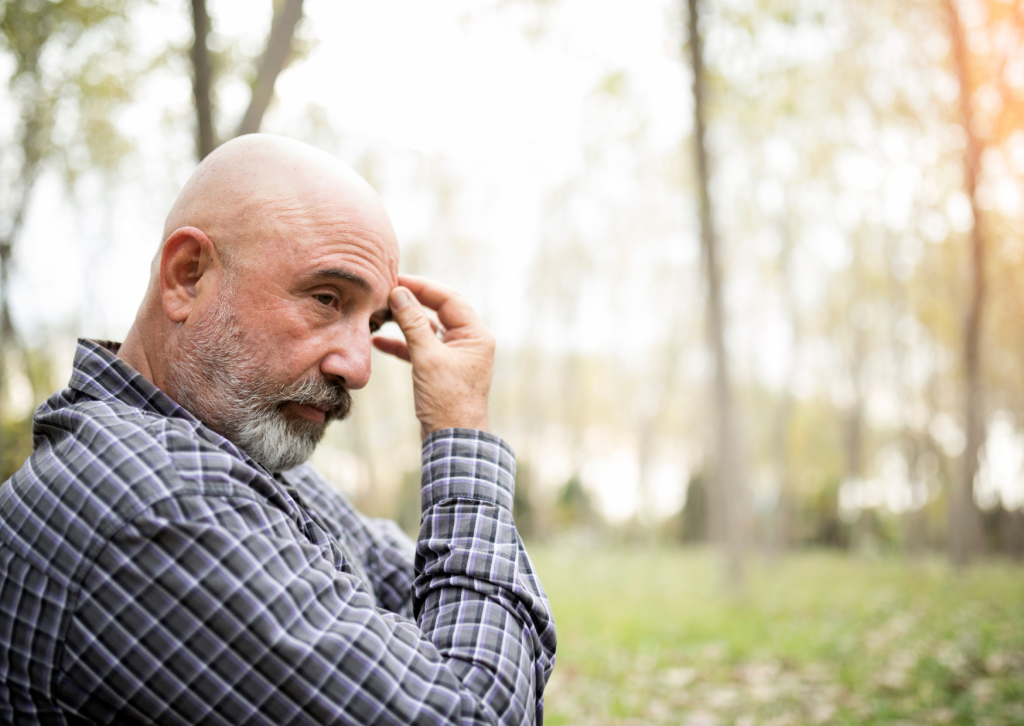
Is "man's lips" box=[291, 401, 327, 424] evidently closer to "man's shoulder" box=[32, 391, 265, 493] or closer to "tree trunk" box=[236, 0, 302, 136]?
"man's shoulder" box=[32, 391, 265, 493]

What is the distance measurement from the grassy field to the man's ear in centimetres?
376

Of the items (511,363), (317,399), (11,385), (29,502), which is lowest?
(29,502)

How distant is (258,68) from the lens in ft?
11.6

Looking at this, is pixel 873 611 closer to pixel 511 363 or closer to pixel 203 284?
pixel 203 284

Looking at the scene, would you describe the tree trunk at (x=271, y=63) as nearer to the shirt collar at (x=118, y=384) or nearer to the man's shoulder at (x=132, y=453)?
the shirt collar at (x=118, y=384)

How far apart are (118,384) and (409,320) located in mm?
550

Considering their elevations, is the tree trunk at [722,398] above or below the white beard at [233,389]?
above

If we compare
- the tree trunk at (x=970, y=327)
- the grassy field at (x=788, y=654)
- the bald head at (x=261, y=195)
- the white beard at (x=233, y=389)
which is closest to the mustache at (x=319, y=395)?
the white beard at (x=233, y=389)

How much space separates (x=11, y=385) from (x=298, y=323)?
610 inches

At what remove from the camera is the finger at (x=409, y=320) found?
59.2 inches

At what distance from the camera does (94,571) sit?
3.31ft

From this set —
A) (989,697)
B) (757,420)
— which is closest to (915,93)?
(989,697)

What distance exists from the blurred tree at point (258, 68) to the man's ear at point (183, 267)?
2359 millimetres

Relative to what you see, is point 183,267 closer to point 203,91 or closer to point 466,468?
point 466,468
